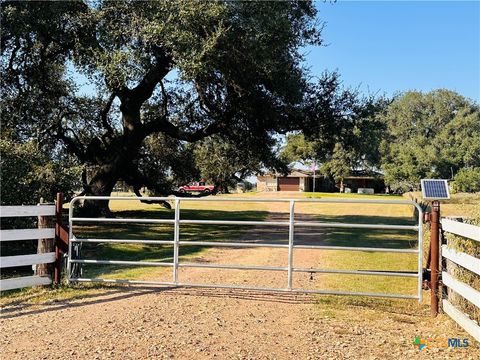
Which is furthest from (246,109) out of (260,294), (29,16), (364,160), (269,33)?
→ (364,160)

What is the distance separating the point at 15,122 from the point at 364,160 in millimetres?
63842

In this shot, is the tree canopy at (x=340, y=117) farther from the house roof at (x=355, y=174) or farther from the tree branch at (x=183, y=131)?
the house roof at (x=355, y=174)

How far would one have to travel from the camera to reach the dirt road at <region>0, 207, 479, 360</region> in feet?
17.0

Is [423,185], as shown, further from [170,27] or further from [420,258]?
[170,27]

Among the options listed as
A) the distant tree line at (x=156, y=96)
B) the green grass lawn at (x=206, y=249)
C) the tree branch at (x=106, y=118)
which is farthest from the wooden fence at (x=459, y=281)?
the tree branch at (x=106, y=118)

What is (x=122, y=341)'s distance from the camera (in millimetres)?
5453

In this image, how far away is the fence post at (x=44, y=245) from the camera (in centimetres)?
816

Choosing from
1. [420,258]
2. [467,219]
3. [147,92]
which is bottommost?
[420,258]

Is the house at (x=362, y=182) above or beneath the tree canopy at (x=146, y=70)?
beneath

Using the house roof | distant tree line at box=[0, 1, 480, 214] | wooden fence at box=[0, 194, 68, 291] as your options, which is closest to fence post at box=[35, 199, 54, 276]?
wooden fence at box=[0, 194, 68, 291]

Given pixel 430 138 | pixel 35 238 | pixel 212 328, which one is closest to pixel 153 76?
pixel 35 238

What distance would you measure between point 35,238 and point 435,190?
6358 mm

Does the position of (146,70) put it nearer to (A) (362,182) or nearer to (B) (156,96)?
(B) (156,96)

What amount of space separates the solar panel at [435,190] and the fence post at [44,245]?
6.19 m
